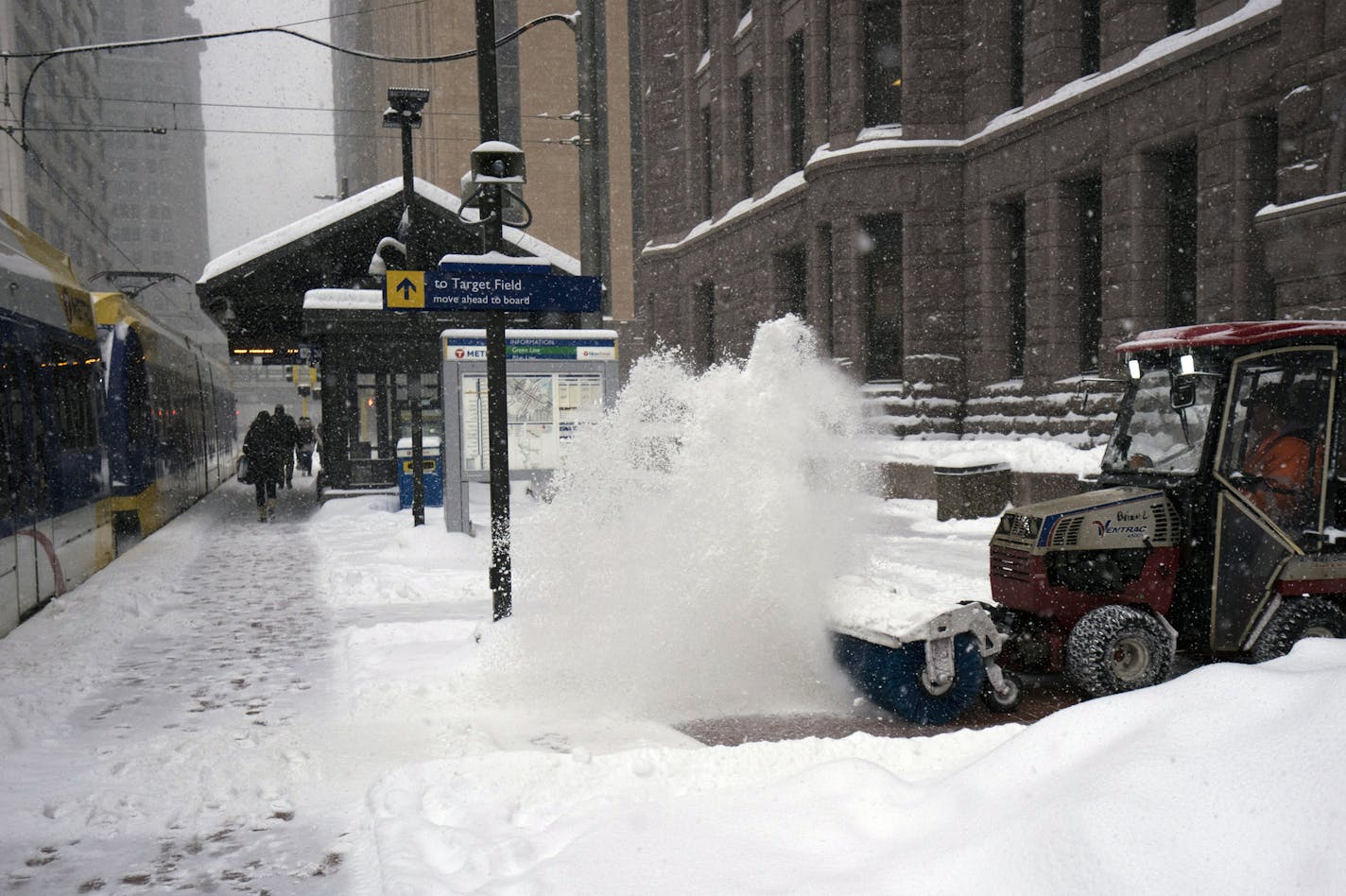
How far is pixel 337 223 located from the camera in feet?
72.0

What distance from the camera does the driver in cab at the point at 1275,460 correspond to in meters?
6.93

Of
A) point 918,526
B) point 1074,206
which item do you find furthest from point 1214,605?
point 1074,206

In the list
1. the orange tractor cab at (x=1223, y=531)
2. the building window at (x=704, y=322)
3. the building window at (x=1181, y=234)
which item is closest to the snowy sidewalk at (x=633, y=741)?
the orange tractor cab at (x=1223, y=531)

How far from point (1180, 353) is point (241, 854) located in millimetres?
6129

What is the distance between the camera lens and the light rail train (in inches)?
370

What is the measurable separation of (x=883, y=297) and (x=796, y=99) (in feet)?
22.8

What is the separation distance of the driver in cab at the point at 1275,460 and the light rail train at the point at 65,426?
9.31 meters

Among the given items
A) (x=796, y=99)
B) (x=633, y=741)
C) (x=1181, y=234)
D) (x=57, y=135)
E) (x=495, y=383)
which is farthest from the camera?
(x=57, y=135)

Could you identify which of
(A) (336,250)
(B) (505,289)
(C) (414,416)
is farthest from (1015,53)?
Answer: (B) (505,289)

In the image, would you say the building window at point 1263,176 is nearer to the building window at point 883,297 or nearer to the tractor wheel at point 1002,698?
the building window at point 883,297

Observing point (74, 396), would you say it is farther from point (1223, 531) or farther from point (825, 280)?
point (825, 280)

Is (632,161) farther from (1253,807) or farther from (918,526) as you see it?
(1253,807)

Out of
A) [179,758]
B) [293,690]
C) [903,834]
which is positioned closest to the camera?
[903,834]

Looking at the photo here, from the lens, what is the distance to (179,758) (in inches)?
233
